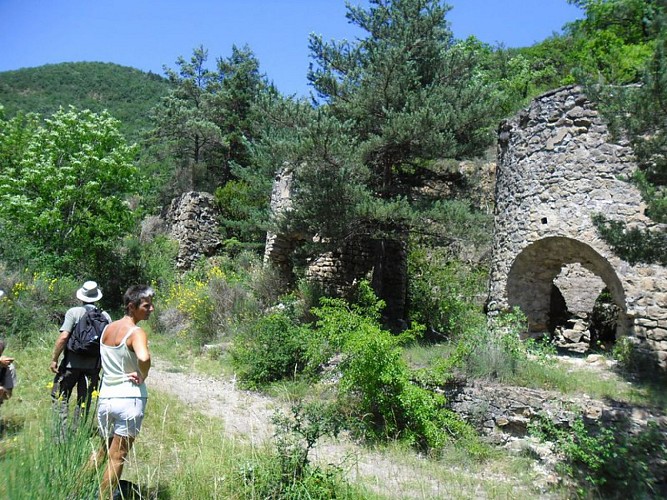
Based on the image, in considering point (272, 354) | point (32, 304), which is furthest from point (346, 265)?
point (32, 304)

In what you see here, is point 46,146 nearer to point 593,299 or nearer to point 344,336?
point 344,336

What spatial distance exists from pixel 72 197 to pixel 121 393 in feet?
36.0

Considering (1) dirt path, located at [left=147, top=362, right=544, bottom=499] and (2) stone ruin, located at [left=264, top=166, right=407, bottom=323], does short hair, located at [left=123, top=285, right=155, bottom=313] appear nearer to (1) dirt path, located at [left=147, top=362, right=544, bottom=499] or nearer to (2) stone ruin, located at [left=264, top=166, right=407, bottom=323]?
(1) dirt path, located at [left=147, top=362, right=544, bottom=499]

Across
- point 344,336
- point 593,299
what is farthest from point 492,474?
point 593,299

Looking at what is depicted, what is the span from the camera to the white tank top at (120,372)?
10.8ft

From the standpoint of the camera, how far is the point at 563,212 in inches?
294

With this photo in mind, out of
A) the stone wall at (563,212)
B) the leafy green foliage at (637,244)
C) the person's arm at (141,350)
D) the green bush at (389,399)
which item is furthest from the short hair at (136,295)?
the stone wall at (563,212)

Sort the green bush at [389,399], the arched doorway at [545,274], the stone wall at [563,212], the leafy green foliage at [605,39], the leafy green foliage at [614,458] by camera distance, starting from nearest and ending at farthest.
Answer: the leafy green foliage at [614,458] → the green bush at [389,399] → the stone wall at [563,212] → the arched doorway at [545,274] → the leafy green foliage at [605,39]

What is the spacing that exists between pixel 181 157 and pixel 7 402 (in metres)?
15.4

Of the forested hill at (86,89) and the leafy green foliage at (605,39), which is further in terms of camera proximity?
the forested hill at (86,89)

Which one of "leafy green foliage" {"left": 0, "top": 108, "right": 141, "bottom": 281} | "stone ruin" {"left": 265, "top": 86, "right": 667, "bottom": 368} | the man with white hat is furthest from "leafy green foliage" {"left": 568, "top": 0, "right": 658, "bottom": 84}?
the man with white hat

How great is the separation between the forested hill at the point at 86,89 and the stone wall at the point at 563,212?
100 feet

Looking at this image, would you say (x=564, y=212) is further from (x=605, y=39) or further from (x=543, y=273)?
(x=605, y=39)

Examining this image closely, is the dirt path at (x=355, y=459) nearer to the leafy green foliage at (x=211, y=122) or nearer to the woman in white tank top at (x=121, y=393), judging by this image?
the woman in white tank top at (x=121, y=393)
